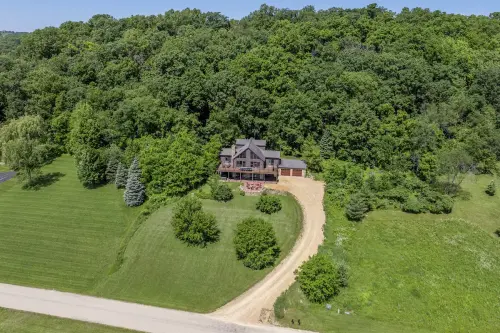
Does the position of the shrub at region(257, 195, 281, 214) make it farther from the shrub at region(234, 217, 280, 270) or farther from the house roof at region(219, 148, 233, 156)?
the house roof at region(219, 148, 233, 156)

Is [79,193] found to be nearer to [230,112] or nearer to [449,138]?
[230,112]

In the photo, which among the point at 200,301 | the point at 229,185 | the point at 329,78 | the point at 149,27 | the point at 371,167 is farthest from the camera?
the point at 149,27

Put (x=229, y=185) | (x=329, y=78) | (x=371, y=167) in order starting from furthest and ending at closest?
(x=329, y=78) < (x=371, y=167) < (x=229, y=185)

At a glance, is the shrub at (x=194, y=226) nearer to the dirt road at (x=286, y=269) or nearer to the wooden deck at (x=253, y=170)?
the dirt road at (x=286, y=269)

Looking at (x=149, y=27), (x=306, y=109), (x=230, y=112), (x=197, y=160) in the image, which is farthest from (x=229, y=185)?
(x=149, y=27)

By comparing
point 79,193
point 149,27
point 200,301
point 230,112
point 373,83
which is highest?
point 149,27

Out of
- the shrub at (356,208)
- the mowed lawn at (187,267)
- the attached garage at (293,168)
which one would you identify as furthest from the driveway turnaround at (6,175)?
the shrub at (356,208)

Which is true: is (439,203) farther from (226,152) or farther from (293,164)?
(226,152)
